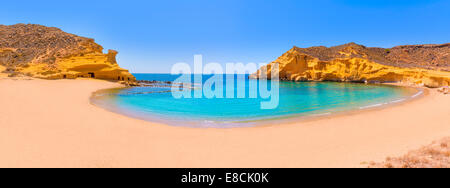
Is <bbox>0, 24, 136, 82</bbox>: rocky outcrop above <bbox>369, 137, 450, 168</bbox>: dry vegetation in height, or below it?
above

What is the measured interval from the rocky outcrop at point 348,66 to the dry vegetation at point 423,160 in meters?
43.0

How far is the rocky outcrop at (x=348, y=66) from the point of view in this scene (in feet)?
131

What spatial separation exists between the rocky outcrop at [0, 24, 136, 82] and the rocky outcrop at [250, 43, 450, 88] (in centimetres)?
4831

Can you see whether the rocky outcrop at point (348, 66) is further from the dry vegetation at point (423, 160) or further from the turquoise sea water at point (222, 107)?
the dry vegetation at point (423, 160)

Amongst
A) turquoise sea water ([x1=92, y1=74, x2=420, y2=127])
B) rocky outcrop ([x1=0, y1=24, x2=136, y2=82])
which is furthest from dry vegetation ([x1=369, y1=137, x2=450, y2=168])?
rocky outcrop ([x1=0, y1=24, x2=136, y2=82])

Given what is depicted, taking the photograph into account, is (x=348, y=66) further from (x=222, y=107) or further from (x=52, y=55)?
(x=52, y=55)

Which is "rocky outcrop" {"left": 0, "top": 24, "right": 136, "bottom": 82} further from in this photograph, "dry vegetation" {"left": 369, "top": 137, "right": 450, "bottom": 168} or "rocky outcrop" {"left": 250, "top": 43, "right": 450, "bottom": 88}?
"rocky outcrop" {"left": 250, "top": 43, "right": 450, "bottom": 88}

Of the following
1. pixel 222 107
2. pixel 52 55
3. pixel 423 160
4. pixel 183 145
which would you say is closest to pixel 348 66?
pixel 222 107

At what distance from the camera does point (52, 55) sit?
28.4 m

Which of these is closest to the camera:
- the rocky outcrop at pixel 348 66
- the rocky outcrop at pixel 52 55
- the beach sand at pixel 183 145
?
the beach sand at pixel 183 145

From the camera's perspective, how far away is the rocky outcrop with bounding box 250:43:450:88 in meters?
40.0

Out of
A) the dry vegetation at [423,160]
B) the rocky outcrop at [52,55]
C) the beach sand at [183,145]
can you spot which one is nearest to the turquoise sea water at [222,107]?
the beach sand at [183,145]
